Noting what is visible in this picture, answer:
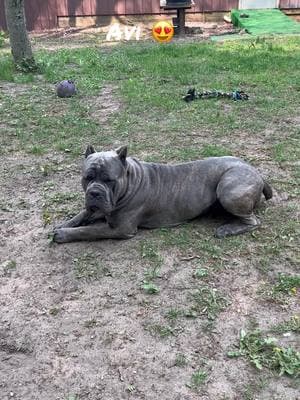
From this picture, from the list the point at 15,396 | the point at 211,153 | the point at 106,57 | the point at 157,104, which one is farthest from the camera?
the point at 106,57

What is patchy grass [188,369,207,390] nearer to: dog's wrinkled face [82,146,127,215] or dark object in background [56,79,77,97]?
dog's wrinkled face [82,146,127,215]

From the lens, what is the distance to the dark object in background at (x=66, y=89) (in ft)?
28.5

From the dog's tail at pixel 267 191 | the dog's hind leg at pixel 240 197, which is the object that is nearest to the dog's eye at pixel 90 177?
the dog's hind leg at pixel 240 197

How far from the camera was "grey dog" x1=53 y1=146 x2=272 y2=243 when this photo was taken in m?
4.61

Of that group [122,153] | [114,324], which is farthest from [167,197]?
[114,324]

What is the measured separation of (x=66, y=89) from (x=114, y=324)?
224 inches

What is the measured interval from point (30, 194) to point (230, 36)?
349 inches

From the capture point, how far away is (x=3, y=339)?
3619 mm

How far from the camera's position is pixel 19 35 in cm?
1010

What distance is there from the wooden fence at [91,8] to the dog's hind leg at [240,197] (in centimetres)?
1193

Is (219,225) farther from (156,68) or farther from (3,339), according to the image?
(156,68)

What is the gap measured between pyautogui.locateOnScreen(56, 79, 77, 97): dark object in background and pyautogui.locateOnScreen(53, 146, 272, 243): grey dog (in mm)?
4268

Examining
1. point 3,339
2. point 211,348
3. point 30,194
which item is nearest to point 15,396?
point 3,339

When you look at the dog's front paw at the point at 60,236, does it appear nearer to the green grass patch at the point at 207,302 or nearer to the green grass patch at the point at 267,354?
the green grass patch at the point at 207,302
